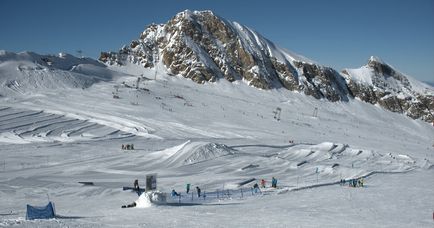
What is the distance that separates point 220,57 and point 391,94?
72.9m

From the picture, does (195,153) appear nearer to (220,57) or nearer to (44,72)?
(44,72)

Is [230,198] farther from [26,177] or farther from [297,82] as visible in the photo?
[297,82]

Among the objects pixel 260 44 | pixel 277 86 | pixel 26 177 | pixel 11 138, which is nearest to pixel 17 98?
pixel 11 138

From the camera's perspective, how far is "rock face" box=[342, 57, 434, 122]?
17562 centimetres

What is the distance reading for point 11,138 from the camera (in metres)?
60.6

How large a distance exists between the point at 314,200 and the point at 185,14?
148 meters

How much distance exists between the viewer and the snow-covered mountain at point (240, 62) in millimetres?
156500

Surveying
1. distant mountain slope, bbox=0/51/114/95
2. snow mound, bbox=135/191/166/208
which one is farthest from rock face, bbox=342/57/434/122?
A: snow mound, bbox=135/191/166/208

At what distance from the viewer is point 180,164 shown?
161ft

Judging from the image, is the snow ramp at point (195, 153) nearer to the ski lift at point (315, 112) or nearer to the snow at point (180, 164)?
the snow at point (180, 164)

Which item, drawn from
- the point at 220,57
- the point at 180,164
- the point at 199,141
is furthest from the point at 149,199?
the point at 220,57

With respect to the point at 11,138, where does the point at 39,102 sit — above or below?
above

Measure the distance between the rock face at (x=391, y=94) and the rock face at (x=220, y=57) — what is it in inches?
292

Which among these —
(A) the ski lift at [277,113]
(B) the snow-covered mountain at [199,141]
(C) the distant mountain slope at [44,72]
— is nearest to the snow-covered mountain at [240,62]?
(B) the snow-covered mountain at [199,141]
